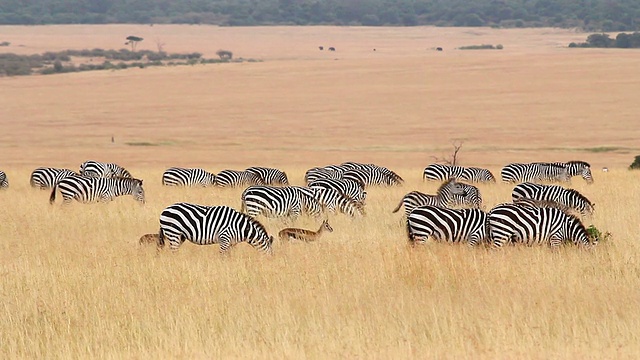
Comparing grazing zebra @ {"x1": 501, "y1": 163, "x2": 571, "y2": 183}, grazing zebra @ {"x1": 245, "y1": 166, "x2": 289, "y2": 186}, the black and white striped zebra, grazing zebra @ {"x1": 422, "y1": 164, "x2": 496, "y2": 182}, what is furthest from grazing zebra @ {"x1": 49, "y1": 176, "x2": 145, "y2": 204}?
the black and white striped zebra

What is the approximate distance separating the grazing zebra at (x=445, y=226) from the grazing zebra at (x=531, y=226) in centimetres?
16

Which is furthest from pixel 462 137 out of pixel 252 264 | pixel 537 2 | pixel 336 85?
pixel 537 2

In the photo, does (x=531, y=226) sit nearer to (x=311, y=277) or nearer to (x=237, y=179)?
(x=311, y=277)

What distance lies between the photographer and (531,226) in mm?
12234

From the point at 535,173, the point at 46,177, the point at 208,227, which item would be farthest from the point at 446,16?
the point at 208,227

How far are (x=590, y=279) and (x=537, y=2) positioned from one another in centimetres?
18546

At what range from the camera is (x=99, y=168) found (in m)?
24.2

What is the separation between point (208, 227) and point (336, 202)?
17.3 ft

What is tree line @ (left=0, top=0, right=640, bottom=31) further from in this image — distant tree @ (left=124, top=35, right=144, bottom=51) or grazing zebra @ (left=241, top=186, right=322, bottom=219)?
grazing zebra @ (left=241, top=186, right=322, bottom=219)

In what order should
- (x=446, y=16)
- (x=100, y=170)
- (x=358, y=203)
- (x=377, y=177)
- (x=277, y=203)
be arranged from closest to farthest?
1. (x=277, y=203)
2. (x=358, y=203)
3. (x=100, y=170)
4. (x=377, y=177)
5. (x=446, y=16)

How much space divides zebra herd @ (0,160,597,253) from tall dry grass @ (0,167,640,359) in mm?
283

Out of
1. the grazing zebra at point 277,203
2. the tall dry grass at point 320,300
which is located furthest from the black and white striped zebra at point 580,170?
the grazing zebra at point 277,203

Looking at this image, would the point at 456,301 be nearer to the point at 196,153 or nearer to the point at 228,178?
the point at 228,178

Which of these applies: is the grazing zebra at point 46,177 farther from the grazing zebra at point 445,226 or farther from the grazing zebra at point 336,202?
the grazing zebra at point 445,226
